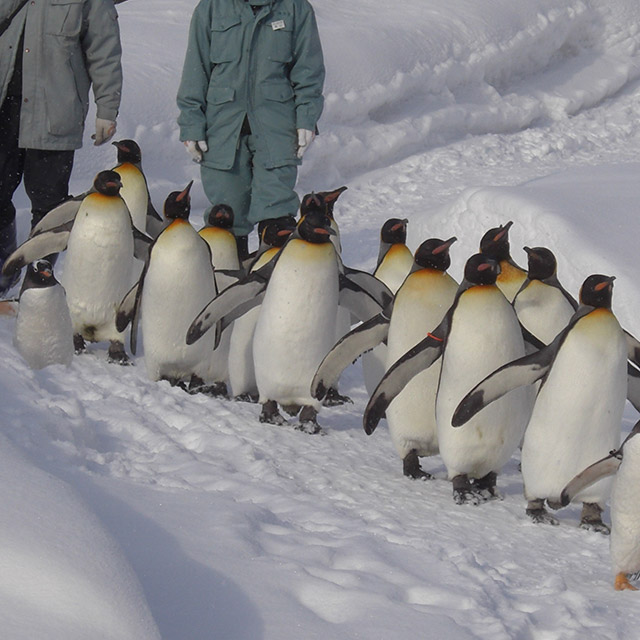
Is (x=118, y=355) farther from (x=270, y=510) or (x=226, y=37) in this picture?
(x=270, y=510)

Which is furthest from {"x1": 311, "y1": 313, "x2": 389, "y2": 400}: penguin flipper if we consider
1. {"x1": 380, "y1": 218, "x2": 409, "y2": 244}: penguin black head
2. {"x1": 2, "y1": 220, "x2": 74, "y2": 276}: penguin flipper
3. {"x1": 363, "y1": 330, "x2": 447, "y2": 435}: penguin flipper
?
{"x1": 2, "y1": 220, "x2": 74, "y2": 276}: penguin flipper

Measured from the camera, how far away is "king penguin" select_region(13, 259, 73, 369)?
4613 mm

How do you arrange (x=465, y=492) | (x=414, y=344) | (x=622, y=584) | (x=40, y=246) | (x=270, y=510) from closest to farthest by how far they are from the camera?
1. (x=622, y=584)
2. (x=270, y=510)
3. (x=465, y=492)
4. (x=414, y=344)
5. (x=40, y=246)

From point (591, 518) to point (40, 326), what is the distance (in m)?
2.16

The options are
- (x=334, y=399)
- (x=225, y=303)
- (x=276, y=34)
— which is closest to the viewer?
(x=225, y=303)

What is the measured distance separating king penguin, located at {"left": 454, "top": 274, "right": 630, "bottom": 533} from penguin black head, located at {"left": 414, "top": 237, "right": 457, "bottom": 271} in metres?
0.62

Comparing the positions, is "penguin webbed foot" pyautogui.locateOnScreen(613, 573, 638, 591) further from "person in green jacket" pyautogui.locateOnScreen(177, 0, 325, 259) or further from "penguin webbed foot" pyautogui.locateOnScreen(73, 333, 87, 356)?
"person in green jacket" pyautogui.locateOnScreen(177, 0, 325, 259)

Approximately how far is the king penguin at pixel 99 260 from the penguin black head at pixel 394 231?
105 cm

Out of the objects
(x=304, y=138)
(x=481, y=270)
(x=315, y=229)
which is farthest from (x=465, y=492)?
(x=304, y=138)

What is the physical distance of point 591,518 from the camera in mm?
3730

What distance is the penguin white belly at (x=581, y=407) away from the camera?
3.71 meters

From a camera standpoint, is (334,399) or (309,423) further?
(334,399)

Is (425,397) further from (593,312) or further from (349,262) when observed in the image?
(349,262)

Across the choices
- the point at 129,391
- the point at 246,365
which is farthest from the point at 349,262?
the point at 129,391
